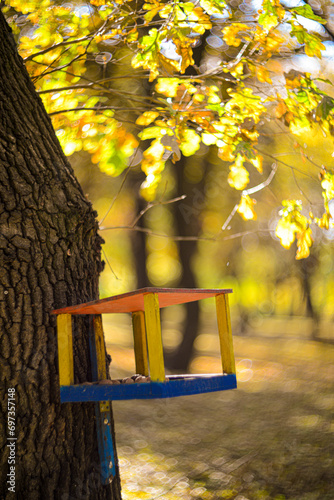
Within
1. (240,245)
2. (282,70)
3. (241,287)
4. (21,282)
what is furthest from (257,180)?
(21,282)

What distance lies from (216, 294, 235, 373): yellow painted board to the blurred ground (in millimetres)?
1897

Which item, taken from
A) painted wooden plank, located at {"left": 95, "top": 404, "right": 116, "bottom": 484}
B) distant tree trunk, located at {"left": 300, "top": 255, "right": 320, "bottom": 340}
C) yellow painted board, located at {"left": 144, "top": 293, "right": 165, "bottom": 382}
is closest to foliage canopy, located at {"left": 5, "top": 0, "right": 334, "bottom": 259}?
yellow painted board, located at {"left": 144, "top": 293, "right": 165, "bottom": 382}

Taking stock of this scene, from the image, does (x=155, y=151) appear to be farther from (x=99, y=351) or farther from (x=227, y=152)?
(x=99, y=351)

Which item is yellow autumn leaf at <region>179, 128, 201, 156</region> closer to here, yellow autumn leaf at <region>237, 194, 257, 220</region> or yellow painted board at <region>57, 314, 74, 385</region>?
yellow autumn leaf at <region>237, 194, 257, 220</region>

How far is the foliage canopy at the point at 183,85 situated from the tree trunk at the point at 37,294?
0.80 meters

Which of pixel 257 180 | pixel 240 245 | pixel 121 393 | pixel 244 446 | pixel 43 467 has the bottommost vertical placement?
pixel 244 446

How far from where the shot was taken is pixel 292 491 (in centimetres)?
364

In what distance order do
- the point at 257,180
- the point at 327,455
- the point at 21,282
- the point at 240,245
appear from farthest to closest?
the point at 240,245
the point at 257,180
the point at 327,455
the point at 21,282

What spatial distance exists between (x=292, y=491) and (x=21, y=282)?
2.92m

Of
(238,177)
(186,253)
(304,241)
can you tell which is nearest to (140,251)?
(186,253)

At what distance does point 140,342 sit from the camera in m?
2.33

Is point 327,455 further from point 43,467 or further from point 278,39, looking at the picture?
point 278,39

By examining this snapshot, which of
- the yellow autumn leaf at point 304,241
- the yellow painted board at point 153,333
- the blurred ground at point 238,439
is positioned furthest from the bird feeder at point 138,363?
the blurred ground at point 238,439

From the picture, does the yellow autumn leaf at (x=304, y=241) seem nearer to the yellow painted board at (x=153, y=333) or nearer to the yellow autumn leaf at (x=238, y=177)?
the yellow autumn leaf at (x=238, y=177)
